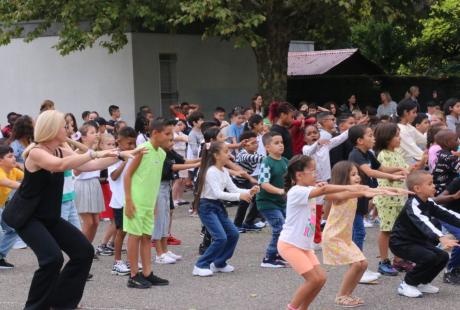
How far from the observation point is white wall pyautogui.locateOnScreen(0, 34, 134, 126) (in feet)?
67.9

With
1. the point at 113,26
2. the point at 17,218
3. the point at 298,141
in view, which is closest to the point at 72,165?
the point at 17,218

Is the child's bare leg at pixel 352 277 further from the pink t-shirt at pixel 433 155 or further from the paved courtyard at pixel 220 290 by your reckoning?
the pink t-shirt at pixel 433 155

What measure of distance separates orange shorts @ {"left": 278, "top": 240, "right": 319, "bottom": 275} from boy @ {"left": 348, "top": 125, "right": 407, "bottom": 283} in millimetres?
1434

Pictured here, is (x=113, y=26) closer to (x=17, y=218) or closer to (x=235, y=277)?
(x=235, y=277)

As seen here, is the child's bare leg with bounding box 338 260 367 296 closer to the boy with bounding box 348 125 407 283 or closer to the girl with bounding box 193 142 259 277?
the boy with bounding box 348 125 407 283

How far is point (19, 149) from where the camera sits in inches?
432

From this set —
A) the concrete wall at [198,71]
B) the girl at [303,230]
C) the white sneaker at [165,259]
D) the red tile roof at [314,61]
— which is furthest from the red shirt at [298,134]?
the red tile roof at [314,61]

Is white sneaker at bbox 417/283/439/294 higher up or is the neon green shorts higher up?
the neon green shorts

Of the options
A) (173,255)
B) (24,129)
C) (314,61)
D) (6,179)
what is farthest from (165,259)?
(314,61)

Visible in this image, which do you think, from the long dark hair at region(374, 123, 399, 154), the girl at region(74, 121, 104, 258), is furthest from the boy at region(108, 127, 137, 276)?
the long dark hair at region(374, 123, 399, 154)

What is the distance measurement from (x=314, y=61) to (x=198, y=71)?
7.11m

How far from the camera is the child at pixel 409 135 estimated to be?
10312mm

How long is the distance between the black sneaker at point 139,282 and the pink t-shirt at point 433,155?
3.46 meters

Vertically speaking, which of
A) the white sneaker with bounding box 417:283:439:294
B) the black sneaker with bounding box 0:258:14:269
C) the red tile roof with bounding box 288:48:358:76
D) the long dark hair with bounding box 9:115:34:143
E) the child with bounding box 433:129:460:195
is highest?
the red tile roof with bounding box 288:48:358:76
